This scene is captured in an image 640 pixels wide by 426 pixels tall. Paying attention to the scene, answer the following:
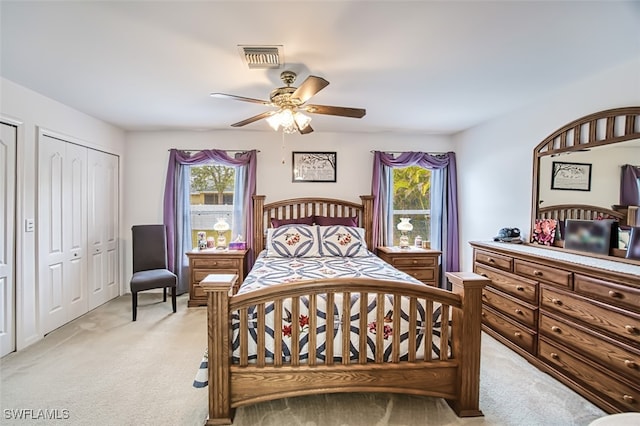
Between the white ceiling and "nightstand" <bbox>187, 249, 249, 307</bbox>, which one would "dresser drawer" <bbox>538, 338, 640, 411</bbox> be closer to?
the white ceiling

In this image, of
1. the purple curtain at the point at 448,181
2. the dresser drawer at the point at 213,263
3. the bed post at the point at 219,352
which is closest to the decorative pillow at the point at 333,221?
the purple curtain at the point at 448,181

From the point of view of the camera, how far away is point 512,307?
2.76 meters

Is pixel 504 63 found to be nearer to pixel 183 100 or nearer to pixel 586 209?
pixel 586 209

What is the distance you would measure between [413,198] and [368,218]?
850mm

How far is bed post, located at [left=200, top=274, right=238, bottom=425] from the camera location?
1.79 m

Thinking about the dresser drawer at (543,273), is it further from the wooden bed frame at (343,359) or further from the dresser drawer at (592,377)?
the wooden bed frame at (343,359)

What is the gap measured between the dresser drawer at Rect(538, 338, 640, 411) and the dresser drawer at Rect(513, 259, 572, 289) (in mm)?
508

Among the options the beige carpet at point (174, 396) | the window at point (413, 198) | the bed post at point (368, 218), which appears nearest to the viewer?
the beige carpet at point (174, 396)

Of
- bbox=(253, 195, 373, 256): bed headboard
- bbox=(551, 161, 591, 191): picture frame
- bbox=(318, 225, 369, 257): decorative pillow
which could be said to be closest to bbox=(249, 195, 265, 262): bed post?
bbox=(253, 195, 373, 256): bed headboard

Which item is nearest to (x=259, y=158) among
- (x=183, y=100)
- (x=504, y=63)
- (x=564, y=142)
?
(x=183, y=100)

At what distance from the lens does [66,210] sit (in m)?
3.33

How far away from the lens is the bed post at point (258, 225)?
4.24m

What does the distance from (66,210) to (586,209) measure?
5.20 m

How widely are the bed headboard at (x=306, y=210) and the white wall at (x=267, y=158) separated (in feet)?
0.46
